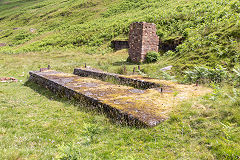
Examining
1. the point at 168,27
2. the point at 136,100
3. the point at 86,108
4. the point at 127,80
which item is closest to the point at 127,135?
the point at 136,100

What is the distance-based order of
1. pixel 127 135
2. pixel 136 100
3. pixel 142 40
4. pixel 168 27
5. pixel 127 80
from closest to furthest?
1. pixel 127 135
2. pixel 136 100
3. pixel 127 80
4. pixel 142 40
5. pixel 168 27

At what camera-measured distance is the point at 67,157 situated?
9.66ft

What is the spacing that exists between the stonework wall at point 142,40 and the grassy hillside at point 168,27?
2.42 m

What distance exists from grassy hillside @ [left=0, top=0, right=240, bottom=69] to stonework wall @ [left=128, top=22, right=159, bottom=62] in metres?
2.42

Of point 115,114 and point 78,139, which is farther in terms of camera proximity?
point 115,114

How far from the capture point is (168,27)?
21.5 metres

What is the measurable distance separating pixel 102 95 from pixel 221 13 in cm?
1543

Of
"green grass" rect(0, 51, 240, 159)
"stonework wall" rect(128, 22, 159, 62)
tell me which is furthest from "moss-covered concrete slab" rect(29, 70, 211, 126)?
"stonework wall" rect(128, 22, 159, 62)

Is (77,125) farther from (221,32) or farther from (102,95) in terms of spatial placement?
(221,32)

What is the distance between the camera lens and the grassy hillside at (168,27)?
435 inches

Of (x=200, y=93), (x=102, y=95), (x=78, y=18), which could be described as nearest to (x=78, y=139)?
(x=102, y=95)

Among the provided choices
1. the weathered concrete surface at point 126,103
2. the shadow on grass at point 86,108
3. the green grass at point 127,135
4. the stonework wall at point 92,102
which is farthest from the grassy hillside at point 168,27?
the shadow on grass at point 86,108

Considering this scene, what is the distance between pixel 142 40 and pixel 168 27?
7.40 m

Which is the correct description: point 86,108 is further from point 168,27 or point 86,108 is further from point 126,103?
point 168,27
